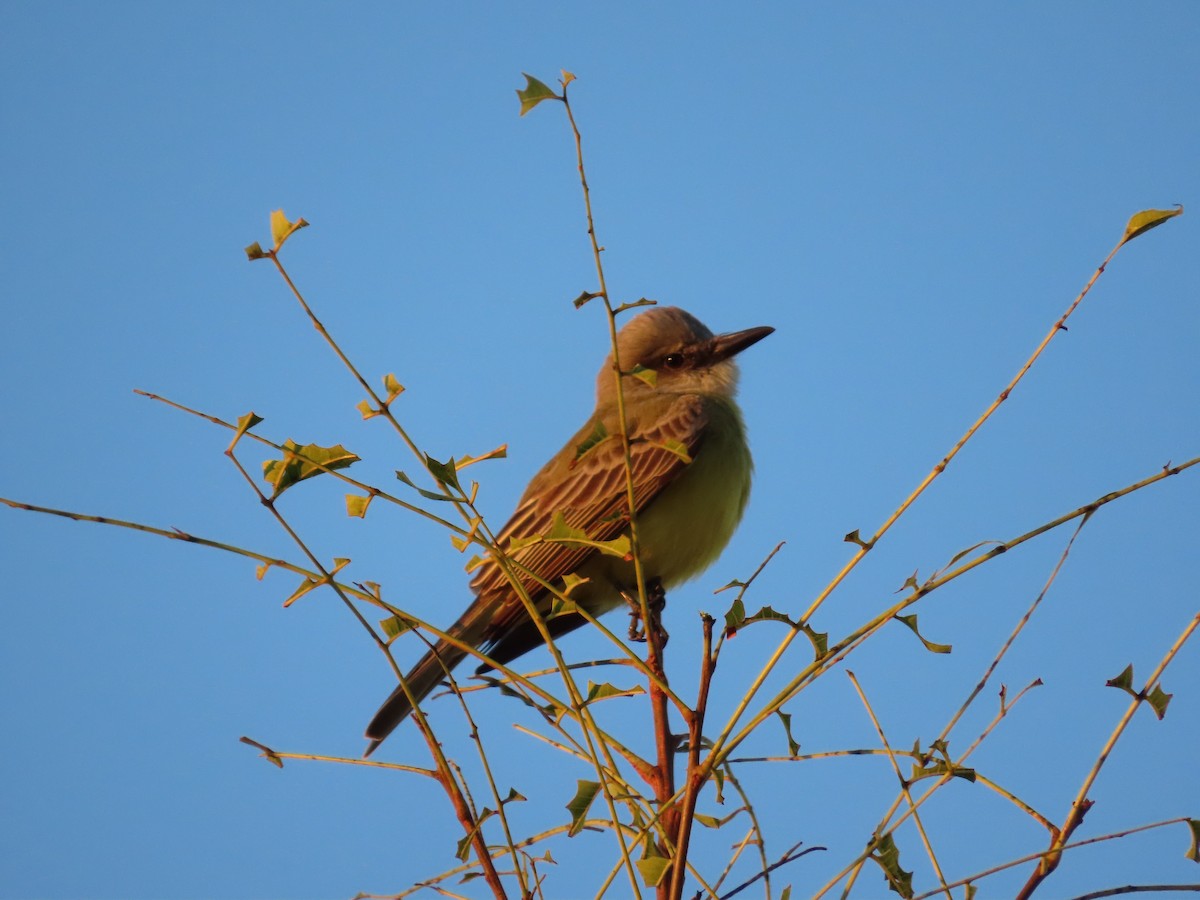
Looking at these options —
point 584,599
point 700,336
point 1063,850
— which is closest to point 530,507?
point 584,599

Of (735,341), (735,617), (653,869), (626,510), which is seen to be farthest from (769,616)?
(735,341)

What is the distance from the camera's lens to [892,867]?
220cm

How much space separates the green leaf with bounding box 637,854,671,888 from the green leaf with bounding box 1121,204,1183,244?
4.38 feet

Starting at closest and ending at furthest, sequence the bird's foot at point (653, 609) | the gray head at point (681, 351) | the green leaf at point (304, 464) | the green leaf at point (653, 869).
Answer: the green leaf at point (653, 869)
the green leaf at point (304, 464)
the bird's foot at point (653, 609)
the gray head at point (681, 351)

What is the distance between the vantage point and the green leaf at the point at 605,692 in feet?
7.23

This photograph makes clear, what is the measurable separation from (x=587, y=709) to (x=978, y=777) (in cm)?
68

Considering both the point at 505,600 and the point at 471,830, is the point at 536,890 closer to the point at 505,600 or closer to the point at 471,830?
the point at 471,830

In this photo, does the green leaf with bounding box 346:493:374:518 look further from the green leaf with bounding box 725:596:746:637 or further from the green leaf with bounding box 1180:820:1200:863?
the green leaf with bounding box 1180:820:1200:863

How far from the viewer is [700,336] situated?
20.8 feet

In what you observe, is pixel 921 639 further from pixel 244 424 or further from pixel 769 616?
pixel 244 424

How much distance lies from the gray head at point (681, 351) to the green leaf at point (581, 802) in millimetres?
3936

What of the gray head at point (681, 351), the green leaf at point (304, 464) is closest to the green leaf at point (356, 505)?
the green leaf at point (304, 464)

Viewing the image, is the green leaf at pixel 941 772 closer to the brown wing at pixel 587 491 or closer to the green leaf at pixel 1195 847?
the green leaf at pixel 1195 847

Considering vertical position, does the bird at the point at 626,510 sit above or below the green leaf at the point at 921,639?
above
